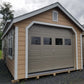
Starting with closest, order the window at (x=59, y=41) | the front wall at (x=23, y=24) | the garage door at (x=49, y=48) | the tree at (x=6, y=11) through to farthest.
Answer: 1. the front wall at (x=23, y=24)
2. the garage door at (x=49, y=48)
3. the window at (x=59, y=41)
4. the tree at (x=6, y=11)

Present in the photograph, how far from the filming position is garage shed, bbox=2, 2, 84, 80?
16.5ft

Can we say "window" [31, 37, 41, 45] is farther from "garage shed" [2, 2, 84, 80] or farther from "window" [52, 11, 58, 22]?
"window" [52, 11, 58, 22]

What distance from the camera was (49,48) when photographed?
244 inches

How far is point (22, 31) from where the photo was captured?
16.9 feet

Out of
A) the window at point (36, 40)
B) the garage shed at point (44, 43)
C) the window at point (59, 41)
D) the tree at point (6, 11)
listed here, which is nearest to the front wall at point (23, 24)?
the garage shed at point (44, 43)

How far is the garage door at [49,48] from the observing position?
18.4 feet

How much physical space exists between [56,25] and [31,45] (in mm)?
2145

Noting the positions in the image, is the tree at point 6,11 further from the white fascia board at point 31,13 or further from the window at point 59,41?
the window at point 59,41

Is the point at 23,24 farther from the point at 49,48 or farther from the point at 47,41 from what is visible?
the point at 49,48

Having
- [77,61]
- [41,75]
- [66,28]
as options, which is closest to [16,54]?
[41,75]

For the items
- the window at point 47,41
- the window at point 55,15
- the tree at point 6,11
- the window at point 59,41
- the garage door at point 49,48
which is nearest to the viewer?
the garage door at point 49,48

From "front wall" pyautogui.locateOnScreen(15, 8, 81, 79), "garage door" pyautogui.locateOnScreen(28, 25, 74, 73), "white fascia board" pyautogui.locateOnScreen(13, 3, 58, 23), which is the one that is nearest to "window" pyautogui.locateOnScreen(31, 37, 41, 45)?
"garage door" pyautogui.locateOnScreen(28, 25, 74, 73)

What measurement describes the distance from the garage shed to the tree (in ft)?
91.6

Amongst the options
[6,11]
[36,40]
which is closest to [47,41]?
[36,40]
